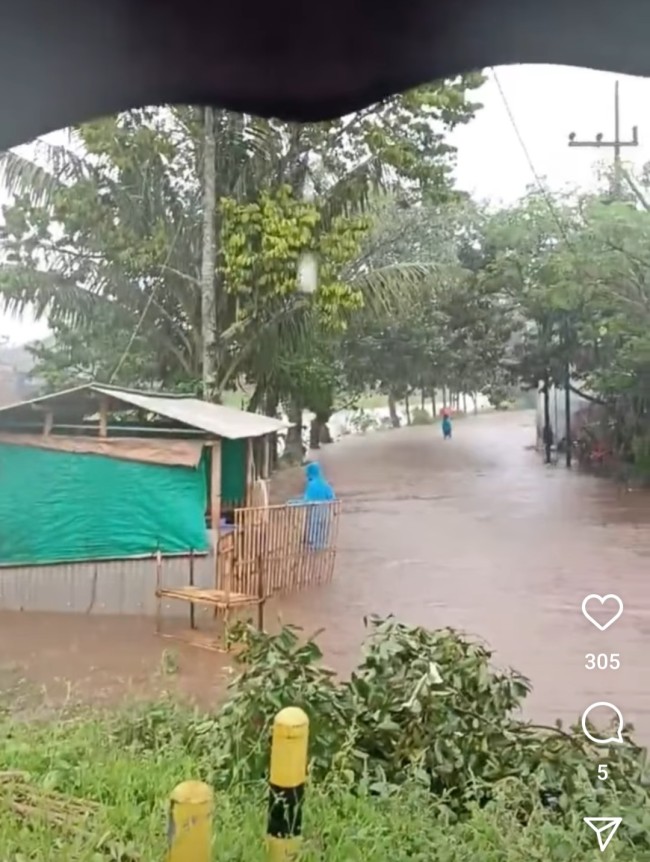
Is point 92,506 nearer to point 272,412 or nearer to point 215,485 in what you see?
point 215,485

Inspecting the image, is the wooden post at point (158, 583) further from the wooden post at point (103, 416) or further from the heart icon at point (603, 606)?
the heart icon at point (603, 606)

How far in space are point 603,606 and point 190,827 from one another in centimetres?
61

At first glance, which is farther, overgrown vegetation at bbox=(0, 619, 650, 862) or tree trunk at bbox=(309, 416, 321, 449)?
tree trunk at bbox=(309, 416, 321, 449)

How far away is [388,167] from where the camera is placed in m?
1.41

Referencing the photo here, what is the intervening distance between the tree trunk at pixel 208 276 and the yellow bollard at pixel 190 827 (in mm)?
545

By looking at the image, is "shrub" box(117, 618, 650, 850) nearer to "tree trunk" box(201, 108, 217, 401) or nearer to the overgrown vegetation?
the overgrown vegetation

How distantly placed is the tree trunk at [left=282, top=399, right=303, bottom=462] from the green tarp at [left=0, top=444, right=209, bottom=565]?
0.44ft

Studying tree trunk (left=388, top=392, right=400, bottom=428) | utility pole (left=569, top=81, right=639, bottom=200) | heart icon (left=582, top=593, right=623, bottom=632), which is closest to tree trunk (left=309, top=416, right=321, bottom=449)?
tree trunk (left=388, top=392, right=400, bottom=428)

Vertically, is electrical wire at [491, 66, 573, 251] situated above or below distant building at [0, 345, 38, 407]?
above

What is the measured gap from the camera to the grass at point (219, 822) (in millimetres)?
1210

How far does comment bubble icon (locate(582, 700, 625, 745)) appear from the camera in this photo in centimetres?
130

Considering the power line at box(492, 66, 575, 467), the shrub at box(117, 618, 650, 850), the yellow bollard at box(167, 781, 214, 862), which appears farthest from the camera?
the power line at box(492, 66, 575, 467)

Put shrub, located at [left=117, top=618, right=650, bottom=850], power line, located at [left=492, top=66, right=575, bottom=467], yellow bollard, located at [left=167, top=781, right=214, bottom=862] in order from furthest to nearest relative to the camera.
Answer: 1. power line, located at [left=492, top=66, right=575, bottom=467]
2. shrub, located at [left=117, top=618, right=650, bottom=850]
3. yellow bollard, located at [left=167, top=781, right=214, bottom=862]

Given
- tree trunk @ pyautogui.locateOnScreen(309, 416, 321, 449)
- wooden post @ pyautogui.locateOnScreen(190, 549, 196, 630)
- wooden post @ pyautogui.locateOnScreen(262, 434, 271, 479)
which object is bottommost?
wooden post @ pyautogui.locateOnScreen(190, 549, 196, 630)
